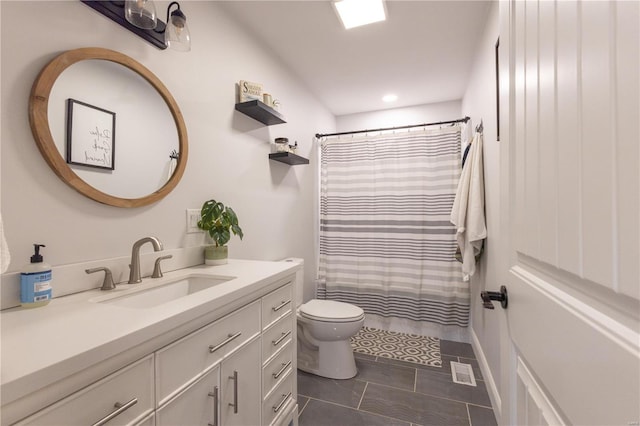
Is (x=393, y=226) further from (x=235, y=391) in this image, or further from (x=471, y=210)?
(x=235, y=391)

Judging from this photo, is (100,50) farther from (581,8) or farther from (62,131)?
(581,8)

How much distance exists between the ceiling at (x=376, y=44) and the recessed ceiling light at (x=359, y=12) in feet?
0.18

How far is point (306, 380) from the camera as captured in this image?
2.03m

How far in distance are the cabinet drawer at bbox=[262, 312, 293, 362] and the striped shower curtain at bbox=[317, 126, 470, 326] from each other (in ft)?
5.09

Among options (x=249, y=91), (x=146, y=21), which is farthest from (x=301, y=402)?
(x=146, y=21)

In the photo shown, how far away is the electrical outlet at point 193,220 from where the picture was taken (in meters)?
1.49

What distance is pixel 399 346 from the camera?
2.53m

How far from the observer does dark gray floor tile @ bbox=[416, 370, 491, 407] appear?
1.80 meters

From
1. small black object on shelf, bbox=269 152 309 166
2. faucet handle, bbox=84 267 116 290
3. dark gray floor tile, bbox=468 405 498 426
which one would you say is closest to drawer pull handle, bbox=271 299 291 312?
faucet handle, bbox=84 267 116 290

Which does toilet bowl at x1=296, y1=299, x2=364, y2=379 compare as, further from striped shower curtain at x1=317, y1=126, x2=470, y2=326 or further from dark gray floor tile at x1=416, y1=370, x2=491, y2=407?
striped shower curtain at x1=317, y1=126, x2=470, y2=326

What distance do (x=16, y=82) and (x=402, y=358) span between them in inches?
108

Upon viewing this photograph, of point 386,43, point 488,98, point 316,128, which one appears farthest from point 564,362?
point 316,128

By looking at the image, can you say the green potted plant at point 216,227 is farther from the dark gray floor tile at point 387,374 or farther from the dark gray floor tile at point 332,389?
the dark gray floor tile at point 387,374

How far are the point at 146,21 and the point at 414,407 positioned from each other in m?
2.46
